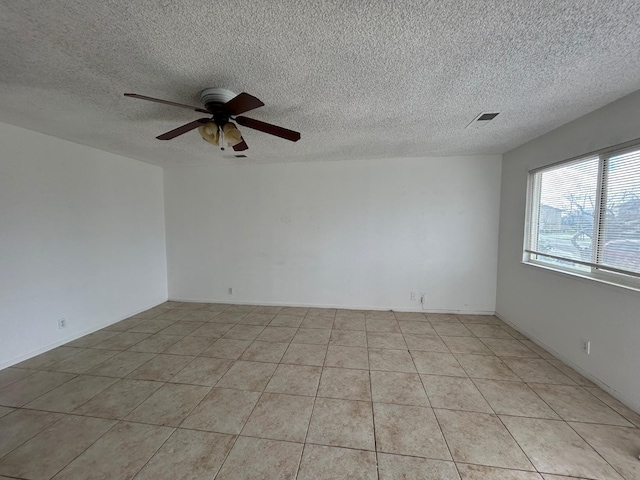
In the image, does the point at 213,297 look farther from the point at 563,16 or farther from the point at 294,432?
the point at 563,16

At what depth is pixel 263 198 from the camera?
416 centimetres

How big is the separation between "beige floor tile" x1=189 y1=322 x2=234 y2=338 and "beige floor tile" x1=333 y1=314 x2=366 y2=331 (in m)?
1.49

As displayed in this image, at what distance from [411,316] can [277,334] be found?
6.67 feet

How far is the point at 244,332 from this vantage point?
3.21m

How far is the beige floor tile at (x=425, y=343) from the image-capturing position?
109 inches

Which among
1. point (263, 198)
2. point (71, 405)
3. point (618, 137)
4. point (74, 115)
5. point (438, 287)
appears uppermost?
point (74, 115)

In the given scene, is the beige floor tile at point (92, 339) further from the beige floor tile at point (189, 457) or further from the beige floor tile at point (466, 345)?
the beige floor tile at point (466, 345)

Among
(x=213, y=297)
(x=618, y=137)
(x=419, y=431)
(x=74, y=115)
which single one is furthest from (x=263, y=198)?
(x=618, y=137)

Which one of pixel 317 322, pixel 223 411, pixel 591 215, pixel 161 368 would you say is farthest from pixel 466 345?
pixel 161 368

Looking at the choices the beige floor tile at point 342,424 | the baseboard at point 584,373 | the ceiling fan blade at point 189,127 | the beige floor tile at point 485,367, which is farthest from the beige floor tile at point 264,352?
the baseboard at point 584,373

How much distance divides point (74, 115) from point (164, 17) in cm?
185

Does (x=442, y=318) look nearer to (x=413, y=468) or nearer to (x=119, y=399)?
(x=413, y=468)

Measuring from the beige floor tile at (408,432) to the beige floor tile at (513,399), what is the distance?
0.58 metres

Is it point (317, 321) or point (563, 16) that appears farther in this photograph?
point (317, 321)
